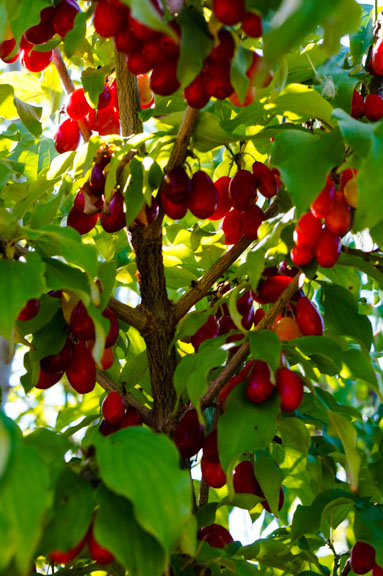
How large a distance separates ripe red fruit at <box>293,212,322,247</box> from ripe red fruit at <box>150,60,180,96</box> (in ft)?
0.84

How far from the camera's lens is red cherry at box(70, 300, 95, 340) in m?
1.06

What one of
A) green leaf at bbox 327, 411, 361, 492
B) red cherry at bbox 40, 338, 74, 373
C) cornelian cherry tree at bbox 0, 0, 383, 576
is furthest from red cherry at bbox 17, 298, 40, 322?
green leaf at bbox 327, 411, 361, 492

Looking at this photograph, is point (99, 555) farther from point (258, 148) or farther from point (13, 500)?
point (258, 148)

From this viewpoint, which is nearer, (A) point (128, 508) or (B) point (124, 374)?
(A) point (128, 508)

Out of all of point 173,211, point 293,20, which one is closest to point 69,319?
point 173,211

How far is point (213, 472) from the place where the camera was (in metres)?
1.17

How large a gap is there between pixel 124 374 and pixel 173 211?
0.34 m

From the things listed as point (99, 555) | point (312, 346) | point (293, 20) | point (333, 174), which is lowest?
point (99, 555)

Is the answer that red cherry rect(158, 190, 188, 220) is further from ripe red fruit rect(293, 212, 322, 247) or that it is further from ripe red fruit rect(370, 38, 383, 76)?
ripe red fruit rect(370, 38, 383, 76)

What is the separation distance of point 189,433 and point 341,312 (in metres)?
0.31

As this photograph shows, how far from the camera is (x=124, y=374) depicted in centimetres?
133

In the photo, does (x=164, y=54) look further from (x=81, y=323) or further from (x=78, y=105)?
(x=78, y=105)

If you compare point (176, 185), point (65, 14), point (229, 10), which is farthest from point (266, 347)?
point (65, 14)

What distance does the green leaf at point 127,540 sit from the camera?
744mm
